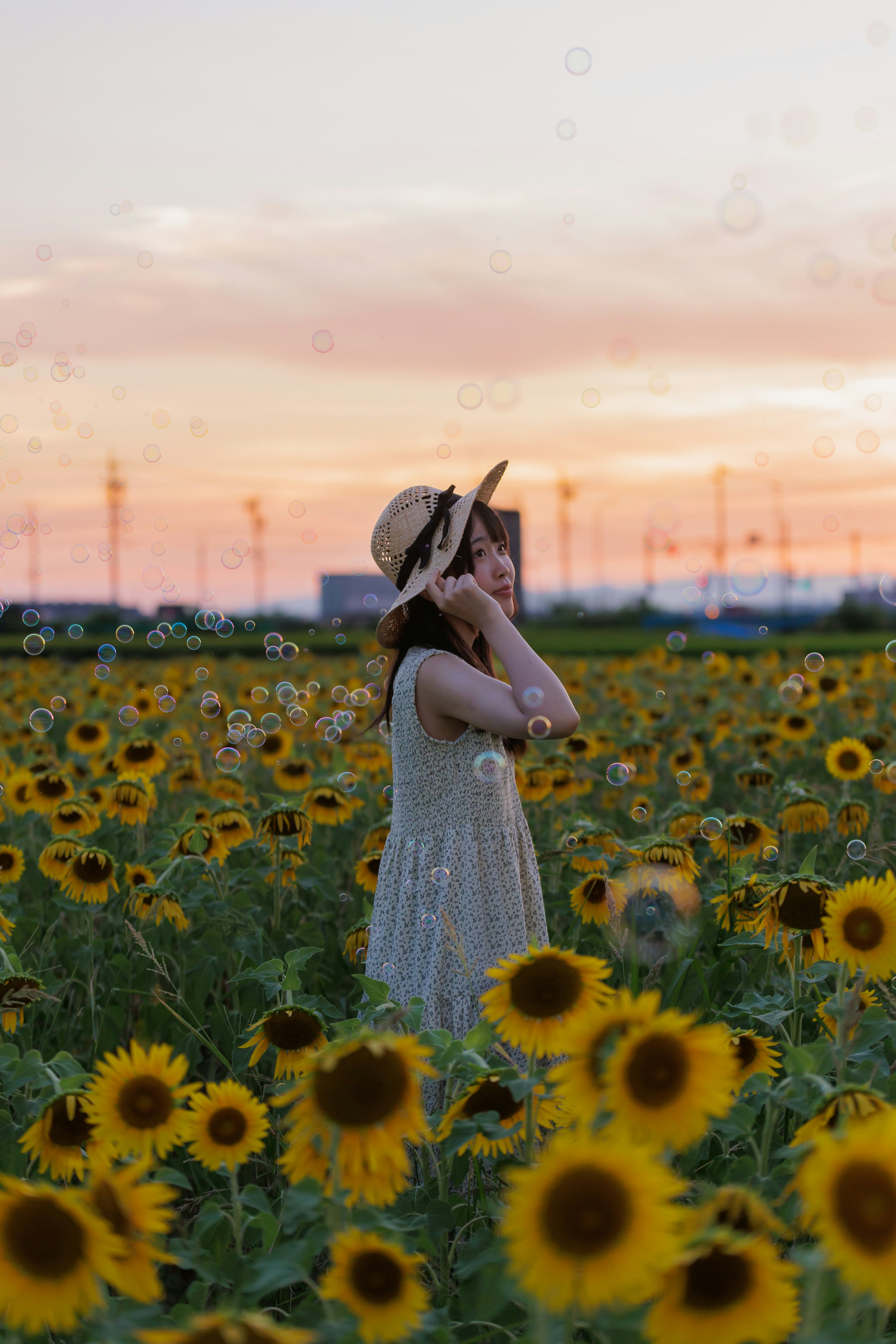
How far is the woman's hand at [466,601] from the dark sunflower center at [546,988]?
4.20 feet

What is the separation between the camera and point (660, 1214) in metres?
1.07

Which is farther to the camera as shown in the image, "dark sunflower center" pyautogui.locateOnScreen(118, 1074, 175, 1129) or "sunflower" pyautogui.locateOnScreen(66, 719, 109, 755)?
"sunflower" pyautogui.locateOnScreen(66, 719, 109, 755)

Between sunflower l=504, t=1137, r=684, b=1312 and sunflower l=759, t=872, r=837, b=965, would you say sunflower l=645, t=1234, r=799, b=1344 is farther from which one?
sunflower l=759, t=872, r=837, b=965

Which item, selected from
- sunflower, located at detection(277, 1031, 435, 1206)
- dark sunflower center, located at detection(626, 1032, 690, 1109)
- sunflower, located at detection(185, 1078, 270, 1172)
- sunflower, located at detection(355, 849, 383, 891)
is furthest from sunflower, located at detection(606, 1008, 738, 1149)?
sunflower, located at detection(355, 849, 383, 891)

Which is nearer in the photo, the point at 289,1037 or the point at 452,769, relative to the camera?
the point at 289,1037

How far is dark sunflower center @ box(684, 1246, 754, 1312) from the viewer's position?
1.06m

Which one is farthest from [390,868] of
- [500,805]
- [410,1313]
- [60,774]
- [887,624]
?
[887,624]

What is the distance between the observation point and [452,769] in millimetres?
2902

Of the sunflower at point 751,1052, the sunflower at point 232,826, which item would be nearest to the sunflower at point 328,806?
the sunflower at point 232,826

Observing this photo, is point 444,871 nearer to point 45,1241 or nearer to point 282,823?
point 282,823

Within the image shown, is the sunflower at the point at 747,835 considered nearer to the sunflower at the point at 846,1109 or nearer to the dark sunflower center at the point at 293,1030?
the dark sunflower center at the point at 293,1030

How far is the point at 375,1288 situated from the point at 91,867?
2.59m

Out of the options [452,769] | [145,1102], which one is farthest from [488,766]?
[145,1102]

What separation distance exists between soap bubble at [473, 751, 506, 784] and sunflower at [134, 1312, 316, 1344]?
1889 millimetres
